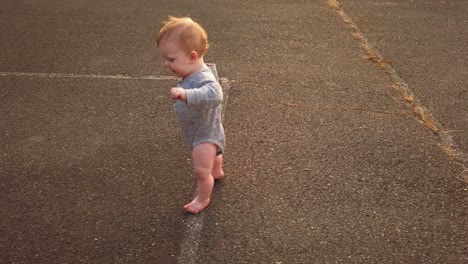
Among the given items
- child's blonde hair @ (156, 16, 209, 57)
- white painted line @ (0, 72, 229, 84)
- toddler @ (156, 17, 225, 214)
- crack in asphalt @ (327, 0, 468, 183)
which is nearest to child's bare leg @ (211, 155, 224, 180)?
toddler @ (156, 17, 225, 214)

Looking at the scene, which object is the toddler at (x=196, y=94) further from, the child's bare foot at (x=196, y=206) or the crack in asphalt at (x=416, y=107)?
the crack in asphalt at (x=416, y=107)

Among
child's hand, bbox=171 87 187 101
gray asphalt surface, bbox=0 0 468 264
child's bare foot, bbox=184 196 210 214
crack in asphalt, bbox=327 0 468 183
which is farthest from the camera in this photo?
crack in asphalt, bbox=327 0 468 183

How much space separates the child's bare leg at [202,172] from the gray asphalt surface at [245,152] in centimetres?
6

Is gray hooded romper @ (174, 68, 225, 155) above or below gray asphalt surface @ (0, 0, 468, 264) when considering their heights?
above

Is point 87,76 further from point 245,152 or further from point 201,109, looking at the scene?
point 201,109

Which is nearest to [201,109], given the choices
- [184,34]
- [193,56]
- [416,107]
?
[193,56]

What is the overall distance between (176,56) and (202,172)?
625 millimetres

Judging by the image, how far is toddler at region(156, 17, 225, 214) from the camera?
2510 mm

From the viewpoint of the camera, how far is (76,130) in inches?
145

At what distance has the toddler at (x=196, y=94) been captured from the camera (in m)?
2.51

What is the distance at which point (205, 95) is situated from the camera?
8.25ft

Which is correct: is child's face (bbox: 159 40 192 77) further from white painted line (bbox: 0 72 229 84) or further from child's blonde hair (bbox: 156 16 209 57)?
white painted line (bbox: 0 72 229 84)

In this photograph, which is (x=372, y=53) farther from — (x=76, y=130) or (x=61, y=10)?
(x=61, y=10)

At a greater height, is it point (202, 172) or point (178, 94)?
point (178, 94)
